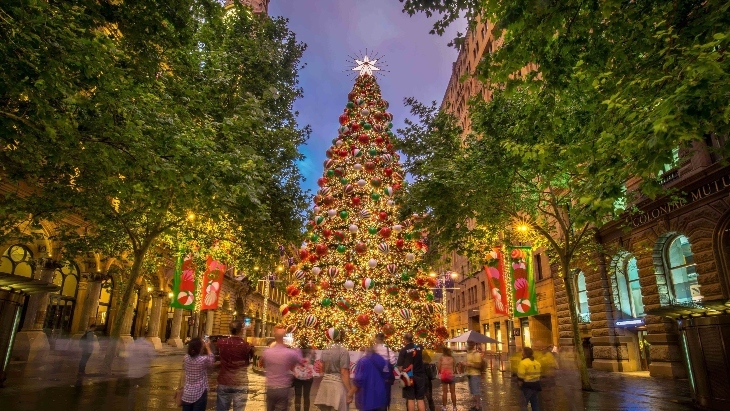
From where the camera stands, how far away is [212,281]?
2183 centimetres

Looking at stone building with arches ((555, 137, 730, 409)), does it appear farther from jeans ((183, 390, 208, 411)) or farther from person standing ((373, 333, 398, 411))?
jeans ((183, 390, 208, 411))

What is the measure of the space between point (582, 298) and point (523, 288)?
8.37 metres

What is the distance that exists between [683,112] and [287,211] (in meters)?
14.6

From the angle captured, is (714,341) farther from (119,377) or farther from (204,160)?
(119,377)

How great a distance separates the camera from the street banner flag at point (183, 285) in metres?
18.5

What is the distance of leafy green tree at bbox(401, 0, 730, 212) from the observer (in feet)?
19.8

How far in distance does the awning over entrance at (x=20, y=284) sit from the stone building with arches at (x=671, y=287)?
1658 centimetres

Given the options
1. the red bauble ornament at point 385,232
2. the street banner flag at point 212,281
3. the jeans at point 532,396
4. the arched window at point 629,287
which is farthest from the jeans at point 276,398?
the arched window at point 629,287

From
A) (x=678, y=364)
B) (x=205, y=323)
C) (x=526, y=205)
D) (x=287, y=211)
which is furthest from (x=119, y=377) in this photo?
(x=205, y=323)

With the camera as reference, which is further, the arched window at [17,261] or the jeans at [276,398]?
the arched window at [17,261]

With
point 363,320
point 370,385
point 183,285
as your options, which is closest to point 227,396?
→ point 370,385

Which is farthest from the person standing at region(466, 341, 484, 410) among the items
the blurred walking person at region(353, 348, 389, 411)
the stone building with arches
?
the stone building with arches

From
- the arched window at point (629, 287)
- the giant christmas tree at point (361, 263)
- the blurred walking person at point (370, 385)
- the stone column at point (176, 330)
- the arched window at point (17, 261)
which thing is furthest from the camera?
the stone column at point (176, 330)

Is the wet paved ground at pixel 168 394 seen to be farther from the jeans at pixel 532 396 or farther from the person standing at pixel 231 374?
the person standing at pixel 231 374
